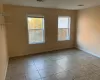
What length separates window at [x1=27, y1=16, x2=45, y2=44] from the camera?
15.9 feet

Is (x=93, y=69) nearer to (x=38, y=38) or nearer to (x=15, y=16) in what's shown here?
(x=38, y=38)

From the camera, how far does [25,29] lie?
15.4 feet

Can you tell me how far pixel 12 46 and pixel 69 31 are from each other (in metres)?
3.42

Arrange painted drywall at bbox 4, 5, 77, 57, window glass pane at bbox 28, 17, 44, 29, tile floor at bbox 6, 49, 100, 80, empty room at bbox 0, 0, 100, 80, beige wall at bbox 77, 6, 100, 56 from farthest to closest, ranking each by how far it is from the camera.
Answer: window glass pane at bbox 28, 17, 44, 29 → beige wall at bbox 77, 6, 100, 56 → painted drywall at bbox 4, 5, 77, 57 → empty room at bbox 0, 0, 100, 80 → tile floor at bbox 6, 49, 100, 80

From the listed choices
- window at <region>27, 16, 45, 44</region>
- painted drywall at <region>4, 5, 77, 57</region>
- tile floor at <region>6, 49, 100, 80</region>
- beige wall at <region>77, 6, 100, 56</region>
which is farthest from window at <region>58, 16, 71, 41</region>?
tile floor at <region>6, 49, 100, 80</region>

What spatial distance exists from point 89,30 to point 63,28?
1509 millimetres

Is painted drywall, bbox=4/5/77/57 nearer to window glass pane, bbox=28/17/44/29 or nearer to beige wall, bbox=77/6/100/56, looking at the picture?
window glass pane, bbox=28/17/44/29

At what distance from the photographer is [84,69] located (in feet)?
10.9

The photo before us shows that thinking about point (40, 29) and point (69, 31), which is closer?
point (40, 29)

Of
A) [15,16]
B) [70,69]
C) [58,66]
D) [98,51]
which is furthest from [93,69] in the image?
[15,16]

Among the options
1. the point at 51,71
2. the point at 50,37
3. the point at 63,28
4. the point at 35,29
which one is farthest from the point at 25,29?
the point at 51,71

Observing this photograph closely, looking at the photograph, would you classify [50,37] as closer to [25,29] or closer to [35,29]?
[35,29]

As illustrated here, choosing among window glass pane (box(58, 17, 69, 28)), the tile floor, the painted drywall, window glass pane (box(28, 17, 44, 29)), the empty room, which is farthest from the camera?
window glass pane (box(58, 17, 69, 28))

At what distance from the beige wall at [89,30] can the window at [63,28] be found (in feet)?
2.11
